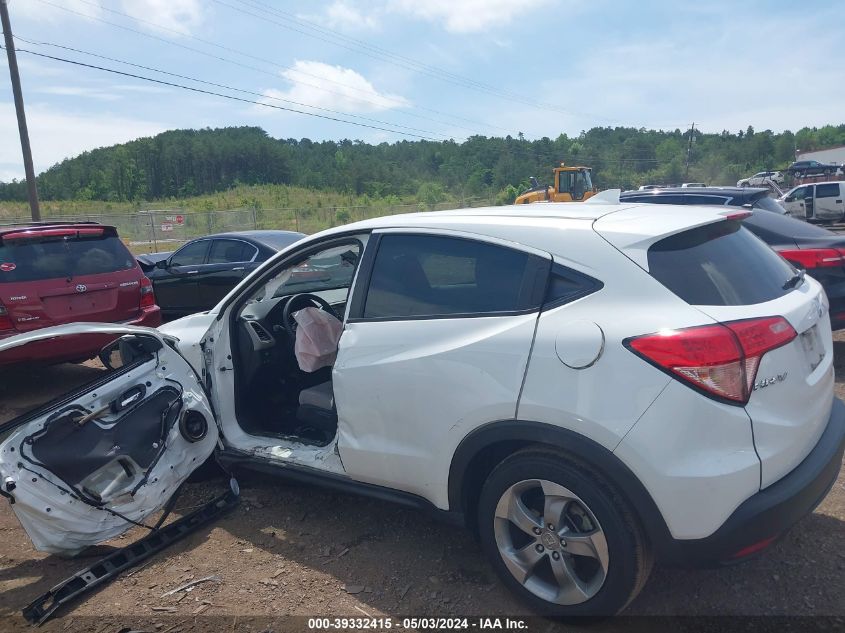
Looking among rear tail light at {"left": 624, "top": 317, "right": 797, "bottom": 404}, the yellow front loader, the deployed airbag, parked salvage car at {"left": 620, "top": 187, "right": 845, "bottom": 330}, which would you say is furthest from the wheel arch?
the yellow front loader

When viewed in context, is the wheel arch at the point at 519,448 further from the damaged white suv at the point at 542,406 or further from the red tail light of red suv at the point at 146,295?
the red tail light of red suv at the point at 146,295

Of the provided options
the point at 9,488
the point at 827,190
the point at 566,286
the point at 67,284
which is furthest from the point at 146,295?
the point at 827,190

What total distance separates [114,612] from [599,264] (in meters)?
2.68

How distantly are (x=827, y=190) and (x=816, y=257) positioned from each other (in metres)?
19.1

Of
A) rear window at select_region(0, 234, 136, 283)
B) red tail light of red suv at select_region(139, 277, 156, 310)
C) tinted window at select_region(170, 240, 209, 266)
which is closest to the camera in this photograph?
rear window at select_region(0, 234, 136, 283)

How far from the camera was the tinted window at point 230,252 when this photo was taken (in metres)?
8.97

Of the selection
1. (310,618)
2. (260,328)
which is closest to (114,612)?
(310,618)

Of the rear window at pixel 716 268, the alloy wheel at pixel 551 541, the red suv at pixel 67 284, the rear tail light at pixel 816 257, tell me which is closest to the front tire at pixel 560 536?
the alloy wheel at pixel 551 541

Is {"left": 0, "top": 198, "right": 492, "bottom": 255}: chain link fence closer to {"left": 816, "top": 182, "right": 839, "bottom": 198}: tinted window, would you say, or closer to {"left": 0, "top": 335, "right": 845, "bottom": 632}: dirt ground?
{"left": 816, "top": 182, "right": 839, "bottom": 198}: tinted window

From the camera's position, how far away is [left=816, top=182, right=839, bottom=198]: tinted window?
21312mm

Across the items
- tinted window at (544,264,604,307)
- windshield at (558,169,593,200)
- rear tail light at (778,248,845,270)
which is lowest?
rear tail light at (778,248,845,270)

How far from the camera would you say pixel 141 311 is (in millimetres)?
6887

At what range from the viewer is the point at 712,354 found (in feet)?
7.37

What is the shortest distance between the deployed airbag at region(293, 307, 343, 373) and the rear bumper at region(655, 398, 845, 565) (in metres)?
2.35
